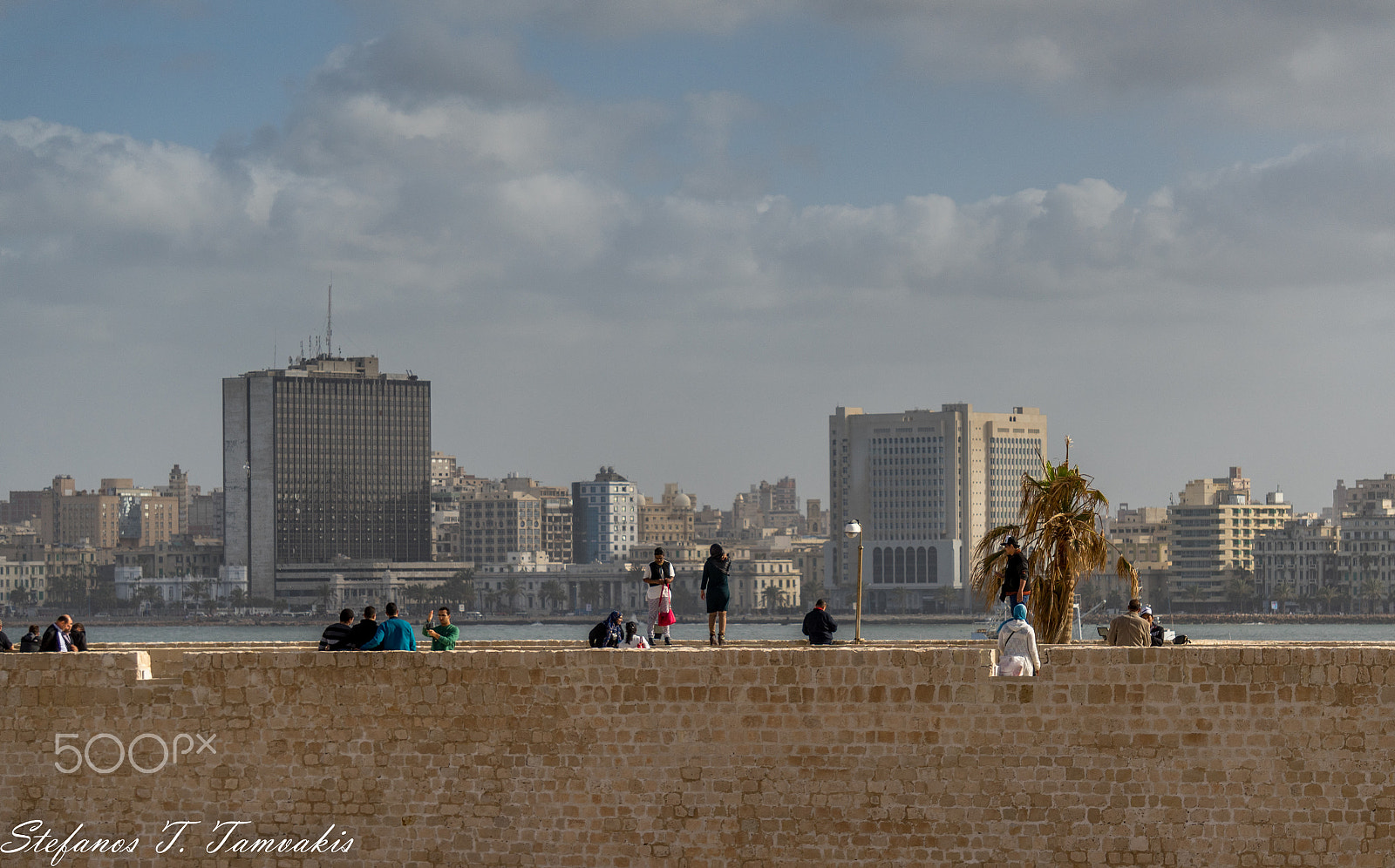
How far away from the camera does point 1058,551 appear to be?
A: 1855 centimetres

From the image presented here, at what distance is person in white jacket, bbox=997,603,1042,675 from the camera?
47.7 feet

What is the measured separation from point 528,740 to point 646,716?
101 cm

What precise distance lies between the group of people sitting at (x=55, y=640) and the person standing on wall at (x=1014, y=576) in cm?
908

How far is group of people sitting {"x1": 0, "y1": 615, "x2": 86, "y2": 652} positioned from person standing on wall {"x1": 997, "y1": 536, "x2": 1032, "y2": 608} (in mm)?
9083

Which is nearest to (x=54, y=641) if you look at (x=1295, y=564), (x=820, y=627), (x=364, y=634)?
(x=364, y=634)

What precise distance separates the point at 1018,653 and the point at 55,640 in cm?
889

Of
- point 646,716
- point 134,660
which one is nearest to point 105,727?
point 134,660

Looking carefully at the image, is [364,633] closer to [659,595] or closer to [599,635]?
[599,635]

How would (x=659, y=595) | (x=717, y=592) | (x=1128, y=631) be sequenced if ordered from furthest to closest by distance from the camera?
(x=659, y=595) < (x=717, y=592) < (x=1128, y=631)

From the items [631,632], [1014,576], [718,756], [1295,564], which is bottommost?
[1295,564]

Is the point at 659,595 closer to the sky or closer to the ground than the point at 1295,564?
closer to the sky

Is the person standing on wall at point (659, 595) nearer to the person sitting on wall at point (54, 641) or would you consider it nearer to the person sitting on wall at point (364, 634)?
the person sitting on wall at point (364, 634)

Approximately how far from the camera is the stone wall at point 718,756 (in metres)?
14.4

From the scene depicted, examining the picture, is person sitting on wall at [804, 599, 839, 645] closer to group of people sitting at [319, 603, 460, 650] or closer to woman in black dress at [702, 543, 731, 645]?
woman in black dress at [702, 543, 731, 645]
